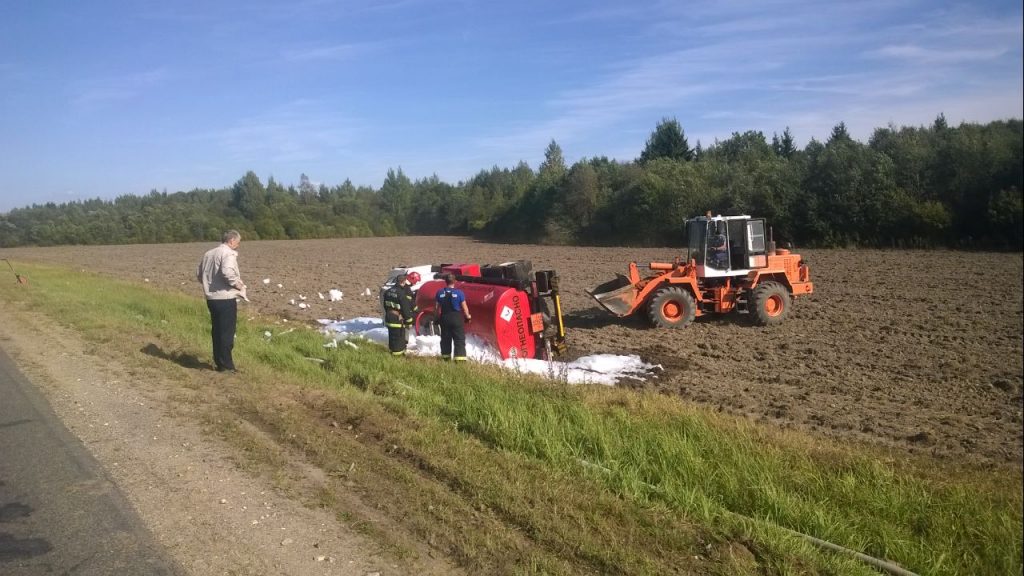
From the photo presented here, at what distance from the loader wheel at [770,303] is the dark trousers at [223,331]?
9.69 m

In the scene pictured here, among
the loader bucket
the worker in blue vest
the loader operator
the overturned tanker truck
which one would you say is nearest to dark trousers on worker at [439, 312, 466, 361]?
the worker in blue vest

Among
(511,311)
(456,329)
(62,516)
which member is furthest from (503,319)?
(62,516)

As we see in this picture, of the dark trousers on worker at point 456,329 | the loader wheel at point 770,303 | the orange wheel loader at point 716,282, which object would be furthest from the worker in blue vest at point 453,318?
the loader wheel at point 770,303

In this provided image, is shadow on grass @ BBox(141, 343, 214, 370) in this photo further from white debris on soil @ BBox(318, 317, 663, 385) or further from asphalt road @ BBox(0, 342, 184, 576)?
asphalt road @ BBox(0, 342, 184, 576)

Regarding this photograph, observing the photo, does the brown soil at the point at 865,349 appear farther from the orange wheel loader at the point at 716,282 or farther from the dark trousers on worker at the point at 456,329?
the dark trousers on worker at the point at 456,329

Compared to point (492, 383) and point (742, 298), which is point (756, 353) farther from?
point (492, 383)

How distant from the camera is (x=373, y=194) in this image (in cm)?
8812

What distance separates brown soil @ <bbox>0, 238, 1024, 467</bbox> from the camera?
7.35 meters

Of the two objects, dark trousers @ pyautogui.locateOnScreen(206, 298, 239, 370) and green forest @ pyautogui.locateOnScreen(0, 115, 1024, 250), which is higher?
green forest @ pyautogui.locateOnScreen(0, 115, 1024, 250)

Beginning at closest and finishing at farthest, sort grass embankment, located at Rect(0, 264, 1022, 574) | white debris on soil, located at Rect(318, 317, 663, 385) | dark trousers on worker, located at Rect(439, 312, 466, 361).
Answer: grass embankment, located at Rect(0, 264, 1022, 574)
dark trousers on worker, located at Rect(439, 312, 466, 361)
white debris on soil, located at Rect(318, 317, 663, 385)

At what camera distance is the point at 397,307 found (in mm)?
9977

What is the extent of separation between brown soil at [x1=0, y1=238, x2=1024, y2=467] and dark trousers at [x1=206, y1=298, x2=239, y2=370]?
5.24 meters

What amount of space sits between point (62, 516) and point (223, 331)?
427 centimetres

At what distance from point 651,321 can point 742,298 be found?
2309 millimetres
